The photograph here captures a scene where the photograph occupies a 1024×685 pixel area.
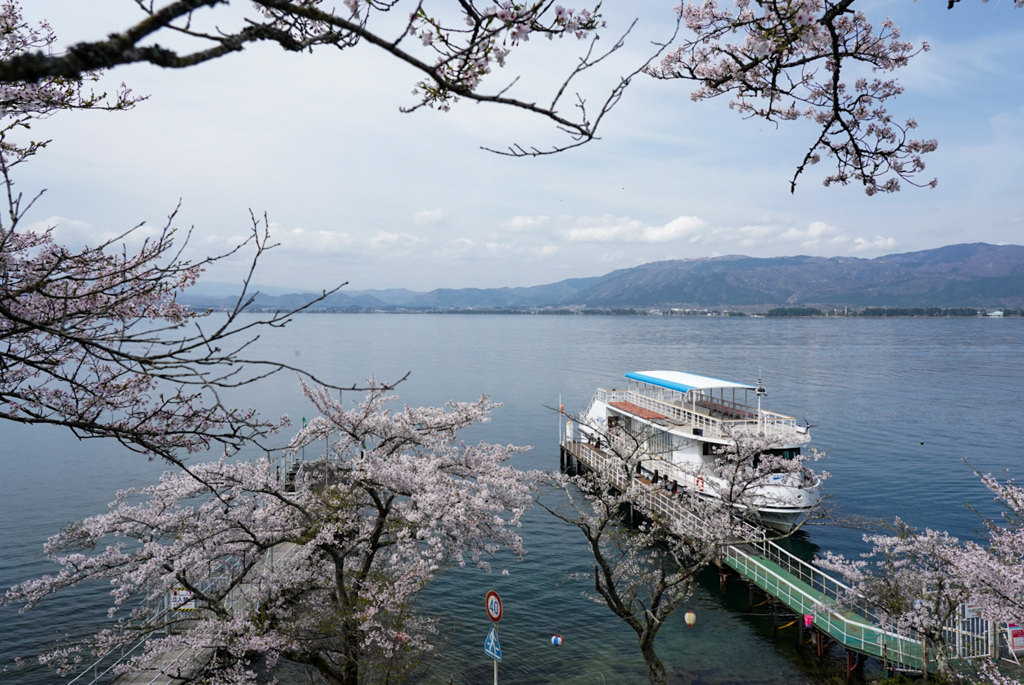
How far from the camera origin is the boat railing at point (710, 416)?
26.6 metres

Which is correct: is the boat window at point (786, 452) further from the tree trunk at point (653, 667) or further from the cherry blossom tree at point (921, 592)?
the tree trunk at point (653, 667)

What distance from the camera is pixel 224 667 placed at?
14461mm

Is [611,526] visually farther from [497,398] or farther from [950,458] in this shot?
[497,398]

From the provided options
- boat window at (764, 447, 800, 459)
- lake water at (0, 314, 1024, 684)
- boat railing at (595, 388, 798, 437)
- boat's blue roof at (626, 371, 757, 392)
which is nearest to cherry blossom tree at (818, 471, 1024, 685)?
lake water at (0, 314, 1024, 684)

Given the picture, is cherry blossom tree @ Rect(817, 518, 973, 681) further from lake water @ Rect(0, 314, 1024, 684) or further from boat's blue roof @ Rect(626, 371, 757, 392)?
Result: boat's blue roof @ Rect(626, 371, 757, 392)

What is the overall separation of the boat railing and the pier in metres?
3.82

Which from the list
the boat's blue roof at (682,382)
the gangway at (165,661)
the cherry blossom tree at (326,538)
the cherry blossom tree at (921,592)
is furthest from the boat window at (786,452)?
the gangway at (165,661)

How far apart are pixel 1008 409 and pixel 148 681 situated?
63.4 m

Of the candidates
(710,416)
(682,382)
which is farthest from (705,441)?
(682,382)

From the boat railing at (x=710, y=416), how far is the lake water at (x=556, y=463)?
5318 mm

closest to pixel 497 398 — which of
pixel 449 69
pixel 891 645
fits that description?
pixel 891 645

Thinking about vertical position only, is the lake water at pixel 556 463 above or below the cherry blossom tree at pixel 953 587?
below

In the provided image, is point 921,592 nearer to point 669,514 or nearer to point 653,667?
point 653,667

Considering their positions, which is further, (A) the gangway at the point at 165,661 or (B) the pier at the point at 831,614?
(B) the pier at the point at 831,614
